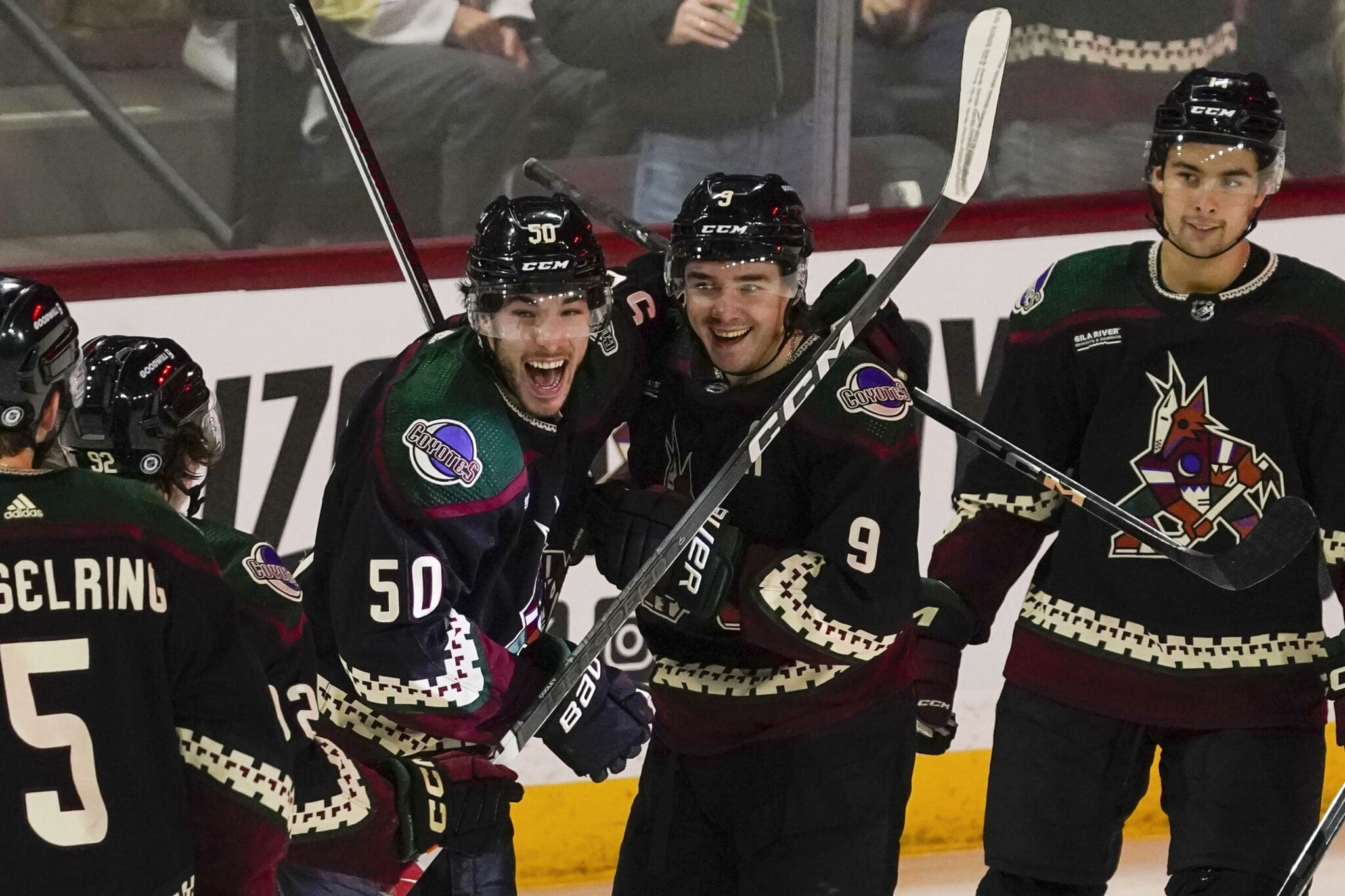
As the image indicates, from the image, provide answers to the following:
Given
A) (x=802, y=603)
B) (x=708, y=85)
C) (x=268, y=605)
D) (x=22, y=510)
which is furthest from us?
(x=708, y=85)

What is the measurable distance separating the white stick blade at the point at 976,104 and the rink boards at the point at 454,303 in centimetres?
117

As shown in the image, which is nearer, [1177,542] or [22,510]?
[22,510]

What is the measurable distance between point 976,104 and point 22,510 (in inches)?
60.0

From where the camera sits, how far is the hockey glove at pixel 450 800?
2469 mm

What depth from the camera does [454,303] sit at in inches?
157

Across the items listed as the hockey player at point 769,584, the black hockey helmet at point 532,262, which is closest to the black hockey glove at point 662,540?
the hockey player at point 769,584

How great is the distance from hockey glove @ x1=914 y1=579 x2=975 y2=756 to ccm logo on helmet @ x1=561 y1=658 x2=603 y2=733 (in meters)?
0.53

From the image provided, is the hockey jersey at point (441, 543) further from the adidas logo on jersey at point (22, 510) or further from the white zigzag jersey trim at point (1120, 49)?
the white zigzag jersey trim at point (1120, 49)

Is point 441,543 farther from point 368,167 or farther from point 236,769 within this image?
point 368,167

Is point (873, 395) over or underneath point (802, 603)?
over

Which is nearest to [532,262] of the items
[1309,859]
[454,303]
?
[1309,859]

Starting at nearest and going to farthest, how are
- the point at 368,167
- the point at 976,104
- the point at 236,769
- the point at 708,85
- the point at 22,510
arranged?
the point at 22,510 < the point at 236,769 < the point at 976,104 < the point at 368,167 < the point at 708,85

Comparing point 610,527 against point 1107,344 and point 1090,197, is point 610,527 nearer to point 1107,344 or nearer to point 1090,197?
point 1107,344

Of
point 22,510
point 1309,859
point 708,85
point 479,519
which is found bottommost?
point 1309,859
